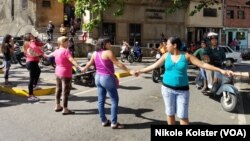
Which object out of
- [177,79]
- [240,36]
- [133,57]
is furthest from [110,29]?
[177,79]

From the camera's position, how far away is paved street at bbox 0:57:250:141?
7.44m

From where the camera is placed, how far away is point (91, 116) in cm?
895

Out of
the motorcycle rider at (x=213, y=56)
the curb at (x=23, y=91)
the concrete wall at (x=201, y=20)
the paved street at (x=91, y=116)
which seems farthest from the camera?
the concrete wall at (x=201, y=20)

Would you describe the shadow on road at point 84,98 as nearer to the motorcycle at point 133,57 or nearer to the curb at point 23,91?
the curb at point 23,91

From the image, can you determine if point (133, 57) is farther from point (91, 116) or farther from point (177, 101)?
point (177, 101)

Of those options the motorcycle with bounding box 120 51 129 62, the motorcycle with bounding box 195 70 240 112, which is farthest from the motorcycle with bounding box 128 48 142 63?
the motorcycle with bounding box 195 70 240 112

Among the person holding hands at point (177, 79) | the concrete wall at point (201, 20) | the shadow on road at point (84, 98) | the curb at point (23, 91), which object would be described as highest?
the concrete wall at point (201, 20)

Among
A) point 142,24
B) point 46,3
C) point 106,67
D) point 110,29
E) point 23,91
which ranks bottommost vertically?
point 23,91

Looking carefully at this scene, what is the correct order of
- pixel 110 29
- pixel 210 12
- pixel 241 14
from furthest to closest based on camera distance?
pixel 241 14, pixel 210 12, pixel 110 29

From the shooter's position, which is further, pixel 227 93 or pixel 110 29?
pixel 110 29

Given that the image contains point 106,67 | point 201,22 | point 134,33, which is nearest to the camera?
point 106,67

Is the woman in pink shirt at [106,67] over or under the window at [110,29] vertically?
under

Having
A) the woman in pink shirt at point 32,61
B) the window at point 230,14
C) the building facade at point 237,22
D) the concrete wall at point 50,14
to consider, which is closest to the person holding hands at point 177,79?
the woman in pink shirt at point 32,61

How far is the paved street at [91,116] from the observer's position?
744 cm
